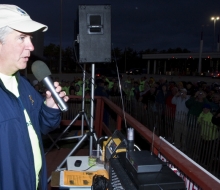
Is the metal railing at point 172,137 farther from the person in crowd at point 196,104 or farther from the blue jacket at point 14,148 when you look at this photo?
the person in crowd at point 196,104

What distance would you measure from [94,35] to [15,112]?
7.97 feet

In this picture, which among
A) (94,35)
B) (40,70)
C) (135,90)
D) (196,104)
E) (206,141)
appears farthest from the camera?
(135,90)

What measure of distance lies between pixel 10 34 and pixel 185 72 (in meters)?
49.0

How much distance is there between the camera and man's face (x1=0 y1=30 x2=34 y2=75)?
5.90 feet

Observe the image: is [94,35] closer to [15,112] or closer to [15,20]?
[15,20]

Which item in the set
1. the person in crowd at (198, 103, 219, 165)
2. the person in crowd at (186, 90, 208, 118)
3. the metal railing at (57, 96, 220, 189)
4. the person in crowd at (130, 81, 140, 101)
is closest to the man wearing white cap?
the metal railing at (57, 96, 220, 189)

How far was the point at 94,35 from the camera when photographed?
4004 millimetres

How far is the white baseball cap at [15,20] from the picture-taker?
5.83ft

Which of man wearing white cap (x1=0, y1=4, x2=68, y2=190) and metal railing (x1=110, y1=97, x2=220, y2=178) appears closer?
man wearing white cap (x1=0, y1=4, x2=68, y2=190)

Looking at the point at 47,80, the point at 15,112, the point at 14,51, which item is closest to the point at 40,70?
the point at 47,80

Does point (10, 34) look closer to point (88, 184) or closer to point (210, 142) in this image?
point (88, 184)

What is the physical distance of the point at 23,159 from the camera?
1.79 meters

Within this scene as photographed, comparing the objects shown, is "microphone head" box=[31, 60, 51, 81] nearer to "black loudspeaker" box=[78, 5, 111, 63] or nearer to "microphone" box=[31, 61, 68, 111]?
"microphone" box=[31, 61, 68, 111]

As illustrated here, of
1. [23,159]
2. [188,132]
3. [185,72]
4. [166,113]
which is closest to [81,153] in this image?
[166,113]
